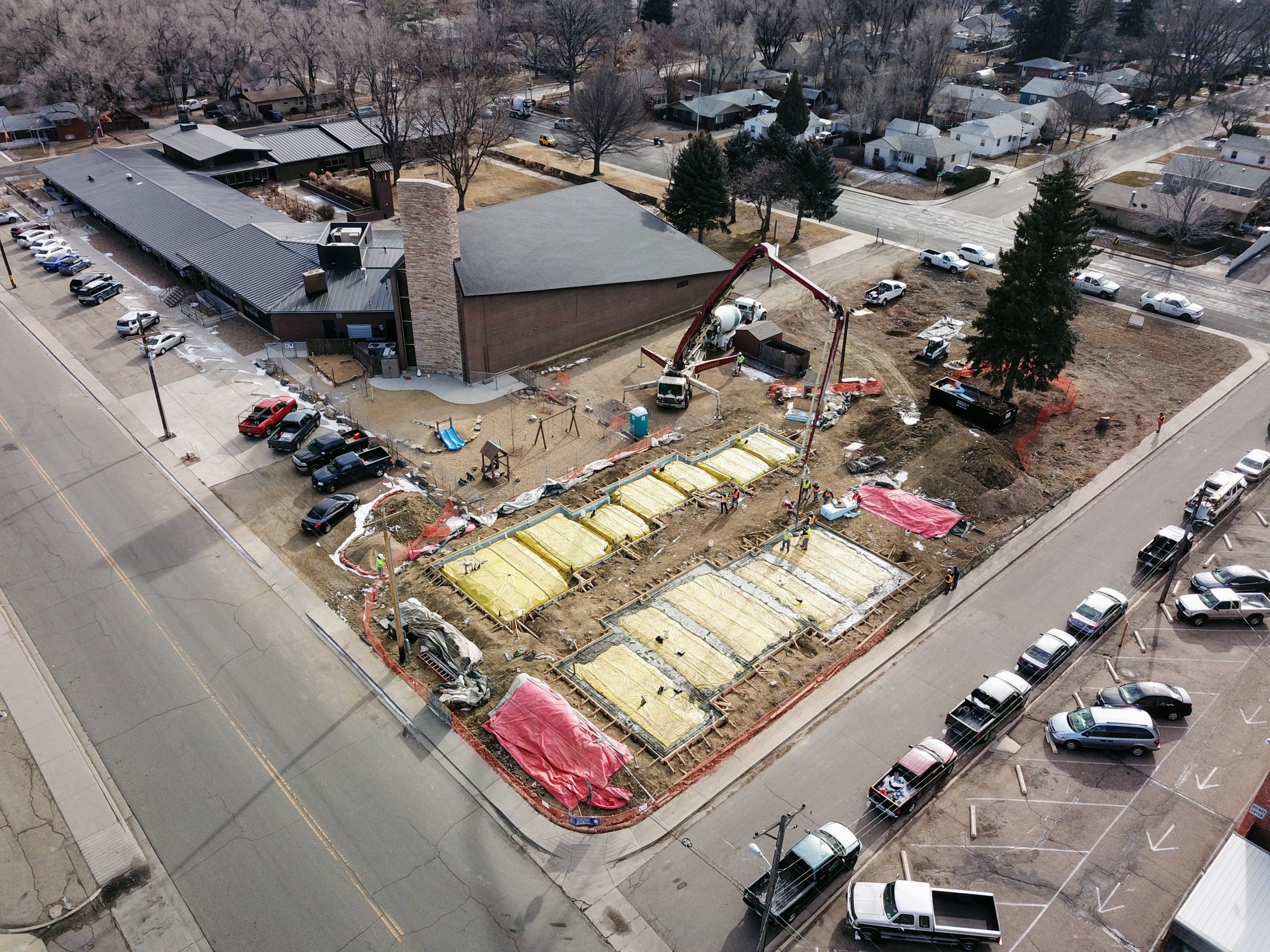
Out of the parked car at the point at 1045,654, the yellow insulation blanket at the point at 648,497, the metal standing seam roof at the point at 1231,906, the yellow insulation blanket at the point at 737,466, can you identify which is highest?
the metal standing seam roof at the point at 1231,906

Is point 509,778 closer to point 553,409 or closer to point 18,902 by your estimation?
point 18,902

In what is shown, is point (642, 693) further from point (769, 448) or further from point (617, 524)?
point (769, 448)

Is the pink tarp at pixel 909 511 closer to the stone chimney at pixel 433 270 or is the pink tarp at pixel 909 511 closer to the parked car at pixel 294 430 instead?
the stone chimney at pixel 433 270

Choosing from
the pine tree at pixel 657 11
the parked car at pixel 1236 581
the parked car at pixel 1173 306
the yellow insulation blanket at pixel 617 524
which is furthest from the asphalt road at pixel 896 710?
the pine tree at pixel 657 11

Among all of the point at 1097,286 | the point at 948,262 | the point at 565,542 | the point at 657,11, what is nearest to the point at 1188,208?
the point at 1097,286

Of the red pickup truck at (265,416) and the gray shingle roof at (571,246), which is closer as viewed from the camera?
the red pickup truck at (265,416)
